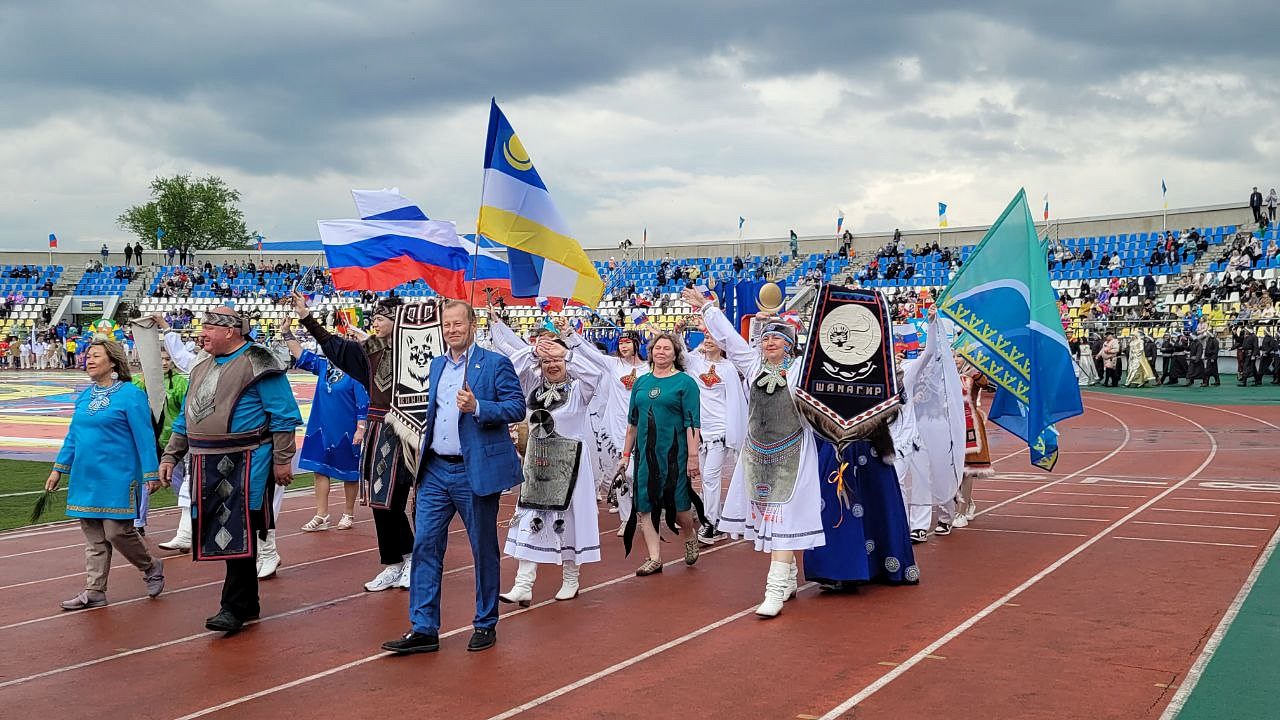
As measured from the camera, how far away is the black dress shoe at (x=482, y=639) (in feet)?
20.2

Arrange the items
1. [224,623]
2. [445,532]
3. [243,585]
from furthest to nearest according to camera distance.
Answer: [243,585], [224,623], [445,532]

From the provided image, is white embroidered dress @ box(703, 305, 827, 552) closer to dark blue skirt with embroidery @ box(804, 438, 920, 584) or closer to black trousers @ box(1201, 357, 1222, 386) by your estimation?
dark blue skirt with embroidery @ box(804, 438, 920, 584)

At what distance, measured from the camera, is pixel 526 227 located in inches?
332

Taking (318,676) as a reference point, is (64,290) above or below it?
above

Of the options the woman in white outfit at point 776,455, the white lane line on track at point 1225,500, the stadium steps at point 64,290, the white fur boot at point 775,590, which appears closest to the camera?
the white fur boot at point 775,590

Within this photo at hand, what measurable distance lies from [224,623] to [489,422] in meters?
2.05

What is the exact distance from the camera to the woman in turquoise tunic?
732cm

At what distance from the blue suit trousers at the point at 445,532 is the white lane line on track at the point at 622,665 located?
86 centimetres

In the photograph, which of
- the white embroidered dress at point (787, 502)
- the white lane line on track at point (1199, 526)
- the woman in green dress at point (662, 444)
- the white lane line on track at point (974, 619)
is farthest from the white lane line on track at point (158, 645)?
the white lane line on track at point (1199, 526)

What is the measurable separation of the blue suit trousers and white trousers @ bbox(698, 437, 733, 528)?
3677 mm

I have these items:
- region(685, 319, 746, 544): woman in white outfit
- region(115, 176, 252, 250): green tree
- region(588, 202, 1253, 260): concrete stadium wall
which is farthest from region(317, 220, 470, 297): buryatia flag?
region(115, 176, 252, 250): green tree

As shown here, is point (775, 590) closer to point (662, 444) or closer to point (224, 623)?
point (662, 444)

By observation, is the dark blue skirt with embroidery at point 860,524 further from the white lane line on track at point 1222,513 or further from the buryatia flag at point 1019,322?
the white lane line on track at point 1222,513

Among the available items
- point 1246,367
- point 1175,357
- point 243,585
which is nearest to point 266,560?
point 243,585
